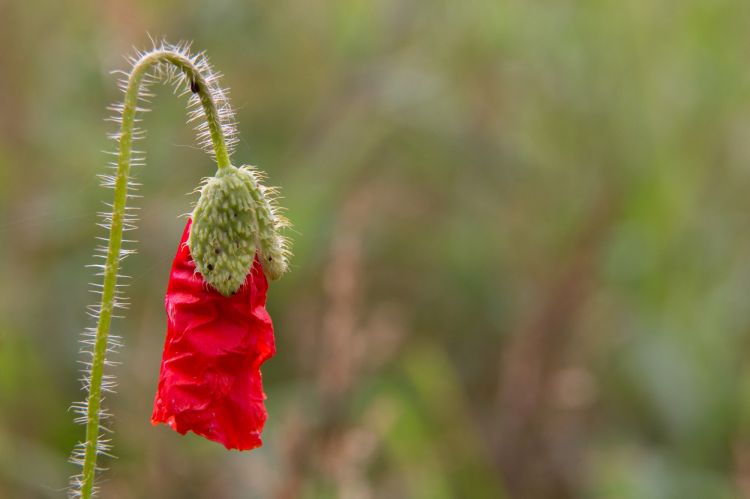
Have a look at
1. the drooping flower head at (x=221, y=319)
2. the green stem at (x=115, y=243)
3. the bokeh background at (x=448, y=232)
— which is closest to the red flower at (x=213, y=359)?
the drooping flower head at (x=221, y=319)

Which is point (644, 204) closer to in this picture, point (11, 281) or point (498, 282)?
point (498, 282)

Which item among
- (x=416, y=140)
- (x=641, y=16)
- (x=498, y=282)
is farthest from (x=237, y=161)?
(x=641, y=16)

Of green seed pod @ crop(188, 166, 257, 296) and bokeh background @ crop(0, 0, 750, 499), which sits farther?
bokeh background @ crop(0, 0, 750, 499)

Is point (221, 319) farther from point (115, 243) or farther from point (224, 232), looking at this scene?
point (115, 243)

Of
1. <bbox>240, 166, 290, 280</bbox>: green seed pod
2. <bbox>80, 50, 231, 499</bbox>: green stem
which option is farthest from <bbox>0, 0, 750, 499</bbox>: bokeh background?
<bbox>80, 50, 231, 499</bbox>: green stem

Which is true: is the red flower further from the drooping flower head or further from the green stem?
the green stem

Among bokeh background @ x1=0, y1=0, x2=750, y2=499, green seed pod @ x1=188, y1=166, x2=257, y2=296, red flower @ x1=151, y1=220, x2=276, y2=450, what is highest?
bokeh background @ x1=0, y1=0, x2=750, y2=499

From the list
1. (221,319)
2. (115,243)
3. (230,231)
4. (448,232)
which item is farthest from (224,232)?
(448,232)
